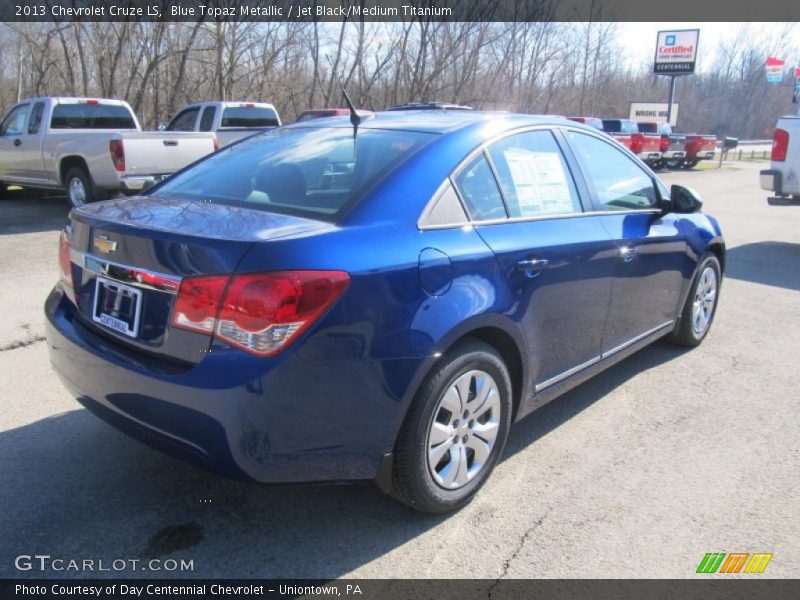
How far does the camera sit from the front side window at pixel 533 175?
3.26 meters

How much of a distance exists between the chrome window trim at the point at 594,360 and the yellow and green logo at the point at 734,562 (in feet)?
3.44

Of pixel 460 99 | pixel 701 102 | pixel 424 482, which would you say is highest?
pixel 701 102

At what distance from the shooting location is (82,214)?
114 inches

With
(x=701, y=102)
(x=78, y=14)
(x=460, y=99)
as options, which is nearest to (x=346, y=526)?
(x=78, y=14)

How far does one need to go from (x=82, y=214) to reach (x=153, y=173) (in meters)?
7.59

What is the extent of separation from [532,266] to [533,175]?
61 cm

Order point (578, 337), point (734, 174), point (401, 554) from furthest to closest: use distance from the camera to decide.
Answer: point (734, 174) → point (578, 337) → point (401, 554)

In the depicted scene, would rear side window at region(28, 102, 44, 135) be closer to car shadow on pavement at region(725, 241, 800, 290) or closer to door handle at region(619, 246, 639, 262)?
door handle at region(619, 246, 639, 262)

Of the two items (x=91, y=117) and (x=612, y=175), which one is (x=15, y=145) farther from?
(x=612, y=175)

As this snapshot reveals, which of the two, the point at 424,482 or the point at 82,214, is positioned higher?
the point at 82,214

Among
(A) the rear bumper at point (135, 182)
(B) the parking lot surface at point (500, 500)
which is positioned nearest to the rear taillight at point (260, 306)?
(B) the parking lot surface at point (500, 500)

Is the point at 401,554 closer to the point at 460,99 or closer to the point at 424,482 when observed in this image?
the point at 424,482

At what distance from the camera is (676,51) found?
39656 millimetres

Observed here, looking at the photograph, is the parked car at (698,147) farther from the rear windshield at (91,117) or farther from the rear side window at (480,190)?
the rear side window at (480,190)
